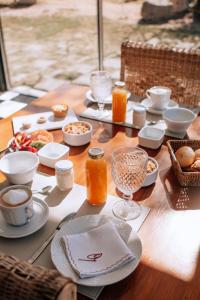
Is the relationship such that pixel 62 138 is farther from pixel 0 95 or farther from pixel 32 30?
pixel 32 30

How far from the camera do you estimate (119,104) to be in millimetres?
1447

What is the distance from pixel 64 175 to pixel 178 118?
61cm

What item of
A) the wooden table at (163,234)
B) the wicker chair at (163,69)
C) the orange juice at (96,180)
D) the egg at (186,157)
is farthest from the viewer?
the wicker chair at (163,69)

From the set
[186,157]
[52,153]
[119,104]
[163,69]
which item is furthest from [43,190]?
[163,69]

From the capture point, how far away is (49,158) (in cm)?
116

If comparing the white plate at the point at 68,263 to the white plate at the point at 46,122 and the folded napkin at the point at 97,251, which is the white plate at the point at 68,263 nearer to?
the folded napkin at the point at 97,251

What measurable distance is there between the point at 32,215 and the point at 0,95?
269cm

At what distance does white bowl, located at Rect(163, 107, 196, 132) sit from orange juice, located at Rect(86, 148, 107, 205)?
0.47 metres

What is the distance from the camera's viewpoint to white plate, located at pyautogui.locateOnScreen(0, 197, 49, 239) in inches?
34.8

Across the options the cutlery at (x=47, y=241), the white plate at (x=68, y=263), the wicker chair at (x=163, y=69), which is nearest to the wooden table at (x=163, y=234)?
the white plate at (x=68, y=263)

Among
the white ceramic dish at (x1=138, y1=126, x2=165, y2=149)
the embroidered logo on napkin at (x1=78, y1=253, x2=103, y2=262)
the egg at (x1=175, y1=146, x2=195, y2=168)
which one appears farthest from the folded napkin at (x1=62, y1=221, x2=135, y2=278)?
the white ceramic dish at (x1=138, y1=126, x2=165, y2=149)

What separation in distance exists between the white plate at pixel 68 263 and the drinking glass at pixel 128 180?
6 centimetres

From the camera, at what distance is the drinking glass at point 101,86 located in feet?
4.94

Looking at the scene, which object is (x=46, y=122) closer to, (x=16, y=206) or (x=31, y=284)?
(x=16, y=206)
